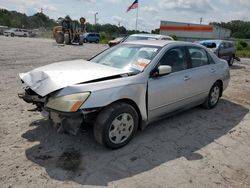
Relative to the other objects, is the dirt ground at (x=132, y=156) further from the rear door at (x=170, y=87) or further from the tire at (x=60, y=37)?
the tire at (x=60, y=37)

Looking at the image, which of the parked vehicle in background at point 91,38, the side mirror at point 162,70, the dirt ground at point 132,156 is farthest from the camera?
the parked vehicle in background at point 91,38

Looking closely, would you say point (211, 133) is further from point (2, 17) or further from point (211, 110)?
point (2, 17)

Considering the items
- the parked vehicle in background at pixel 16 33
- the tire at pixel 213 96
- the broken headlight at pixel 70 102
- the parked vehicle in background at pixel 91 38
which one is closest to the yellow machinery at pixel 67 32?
the parked vehicle in background at pixel 91 38

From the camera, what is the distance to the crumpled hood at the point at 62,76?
141 inches

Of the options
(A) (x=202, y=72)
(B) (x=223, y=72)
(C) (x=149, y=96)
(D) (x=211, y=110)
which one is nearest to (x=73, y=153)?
(C) (x=149, y=96)

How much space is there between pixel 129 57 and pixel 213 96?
2582mm

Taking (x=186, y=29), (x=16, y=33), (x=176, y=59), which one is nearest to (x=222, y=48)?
(x=176, y=59)

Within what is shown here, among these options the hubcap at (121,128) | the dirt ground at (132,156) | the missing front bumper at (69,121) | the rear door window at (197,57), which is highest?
the rear door window at (197,57)

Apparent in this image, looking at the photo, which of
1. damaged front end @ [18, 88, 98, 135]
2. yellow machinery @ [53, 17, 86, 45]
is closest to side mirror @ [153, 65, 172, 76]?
damaged front end @ [18, 88, 98, 135]

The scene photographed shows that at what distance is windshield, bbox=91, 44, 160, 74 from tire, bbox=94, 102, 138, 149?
0.71 metres

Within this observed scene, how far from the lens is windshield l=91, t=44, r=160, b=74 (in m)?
4.27

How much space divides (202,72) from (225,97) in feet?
7.72

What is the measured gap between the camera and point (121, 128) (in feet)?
12.7

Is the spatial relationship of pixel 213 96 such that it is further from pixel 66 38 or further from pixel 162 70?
pixel 66 38
